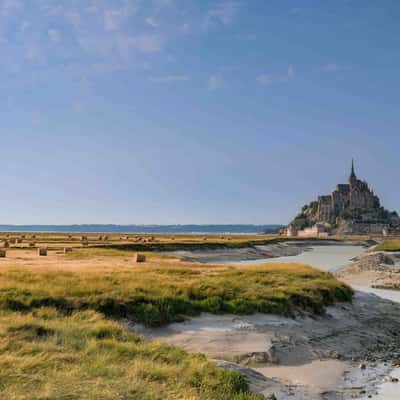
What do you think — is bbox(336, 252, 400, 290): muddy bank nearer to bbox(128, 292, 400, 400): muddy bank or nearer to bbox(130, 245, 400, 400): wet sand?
bbox(130, 245, 400, 400): wet sand

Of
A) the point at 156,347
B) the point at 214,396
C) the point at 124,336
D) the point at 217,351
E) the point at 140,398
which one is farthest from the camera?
the point at 217,351

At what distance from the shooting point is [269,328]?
19156 millimetres

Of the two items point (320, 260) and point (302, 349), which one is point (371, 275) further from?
point (302, 349)

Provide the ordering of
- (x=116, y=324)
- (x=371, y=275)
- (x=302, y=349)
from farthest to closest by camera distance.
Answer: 1. (x=371, y=275)
2. (x=302, y=349)
3. (x=116, y=324)

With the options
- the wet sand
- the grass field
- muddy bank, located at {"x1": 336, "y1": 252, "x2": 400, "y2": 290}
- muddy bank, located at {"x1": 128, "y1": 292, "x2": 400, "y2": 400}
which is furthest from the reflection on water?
muddy bank, located at {"x1": 128, "y1": 292, "x2": 400, "y2": 400}

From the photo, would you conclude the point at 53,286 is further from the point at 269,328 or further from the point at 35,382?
the point at 35,382

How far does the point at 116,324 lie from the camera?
15742 mm

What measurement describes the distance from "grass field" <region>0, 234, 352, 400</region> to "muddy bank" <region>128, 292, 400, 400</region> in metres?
1.07

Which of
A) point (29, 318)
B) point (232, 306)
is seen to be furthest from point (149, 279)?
point (29, 318)

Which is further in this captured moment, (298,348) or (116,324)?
(298,348)

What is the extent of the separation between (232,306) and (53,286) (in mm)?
7824

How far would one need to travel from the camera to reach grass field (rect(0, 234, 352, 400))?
973cm

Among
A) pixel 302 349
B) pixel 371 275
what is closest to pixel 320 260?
pixel 371 275

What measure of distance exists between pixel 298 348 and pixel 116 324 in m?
6.60
